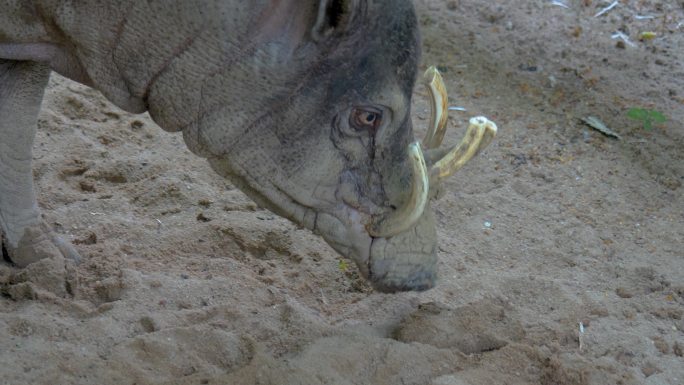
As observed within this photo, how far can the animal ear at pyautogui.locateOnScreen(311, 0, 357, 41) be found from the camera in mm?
2773

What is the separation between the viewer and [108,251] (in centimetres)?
378

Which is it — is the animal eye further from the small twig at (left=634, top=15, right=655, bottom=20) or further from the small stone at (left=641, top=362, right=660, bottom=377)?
the small twig at (left=634, top=15, right=655, bottom=20)

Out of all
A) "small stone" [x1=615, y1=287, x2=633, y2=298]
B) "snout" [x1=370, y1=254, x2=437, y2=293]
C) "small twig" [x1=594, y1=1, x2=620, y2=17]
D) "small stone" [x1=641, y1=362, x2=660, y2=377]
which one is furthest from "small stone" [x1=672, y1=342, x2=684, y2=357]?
"small twig" [x1=594, y1=1, x2=620, y2=17]

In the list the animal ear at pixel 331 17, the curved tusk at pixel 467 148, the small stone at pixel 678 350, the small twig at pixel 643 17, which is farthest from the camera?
the small twig at pixel 643 17

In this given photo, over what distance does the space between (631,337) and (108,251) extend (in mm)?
1922

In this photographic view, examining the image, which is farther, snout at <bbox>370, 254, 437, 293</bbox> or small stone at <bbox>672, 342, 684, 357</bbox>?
small stone at <bbox>672, 342, 684, 357</bbox>

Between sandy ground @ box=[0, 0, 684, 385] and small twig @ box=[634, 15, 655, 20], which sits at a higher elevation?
small twig @ box=[634, 15, 655, 20]

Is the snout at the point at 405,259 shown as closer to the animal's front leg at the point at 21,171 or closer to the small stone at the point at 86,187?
the animal's front leg at the point at 21,171

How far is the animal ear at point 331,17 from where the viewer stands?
9.10ft

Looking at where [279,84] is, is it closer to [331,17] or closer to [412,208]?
[331,17]

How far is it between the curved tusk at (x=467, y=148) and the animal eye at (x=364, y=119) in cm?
22

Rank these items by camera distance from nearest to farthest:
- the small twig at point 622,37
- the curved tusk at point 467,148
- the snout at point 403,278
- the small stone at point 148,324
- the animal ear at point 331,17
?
the animal ear at point 331,17, the curved tusk at point 467,148, the snout at point 403,278, the small stone at point 148,324, the small twig at point 622,37

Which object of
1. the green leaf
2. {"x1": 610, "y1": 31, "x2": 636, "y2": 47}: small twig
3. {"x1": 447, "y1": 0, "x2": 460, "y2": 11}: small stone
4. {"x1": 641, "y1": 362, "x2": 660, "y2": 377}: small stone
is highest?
{"x1": 447, "y1": 0, "x2": 460, "y2": 11}: small stone

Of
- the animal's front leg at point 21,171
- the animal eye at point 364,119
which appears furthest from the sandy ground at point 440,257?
the animal eye at point 364,119
